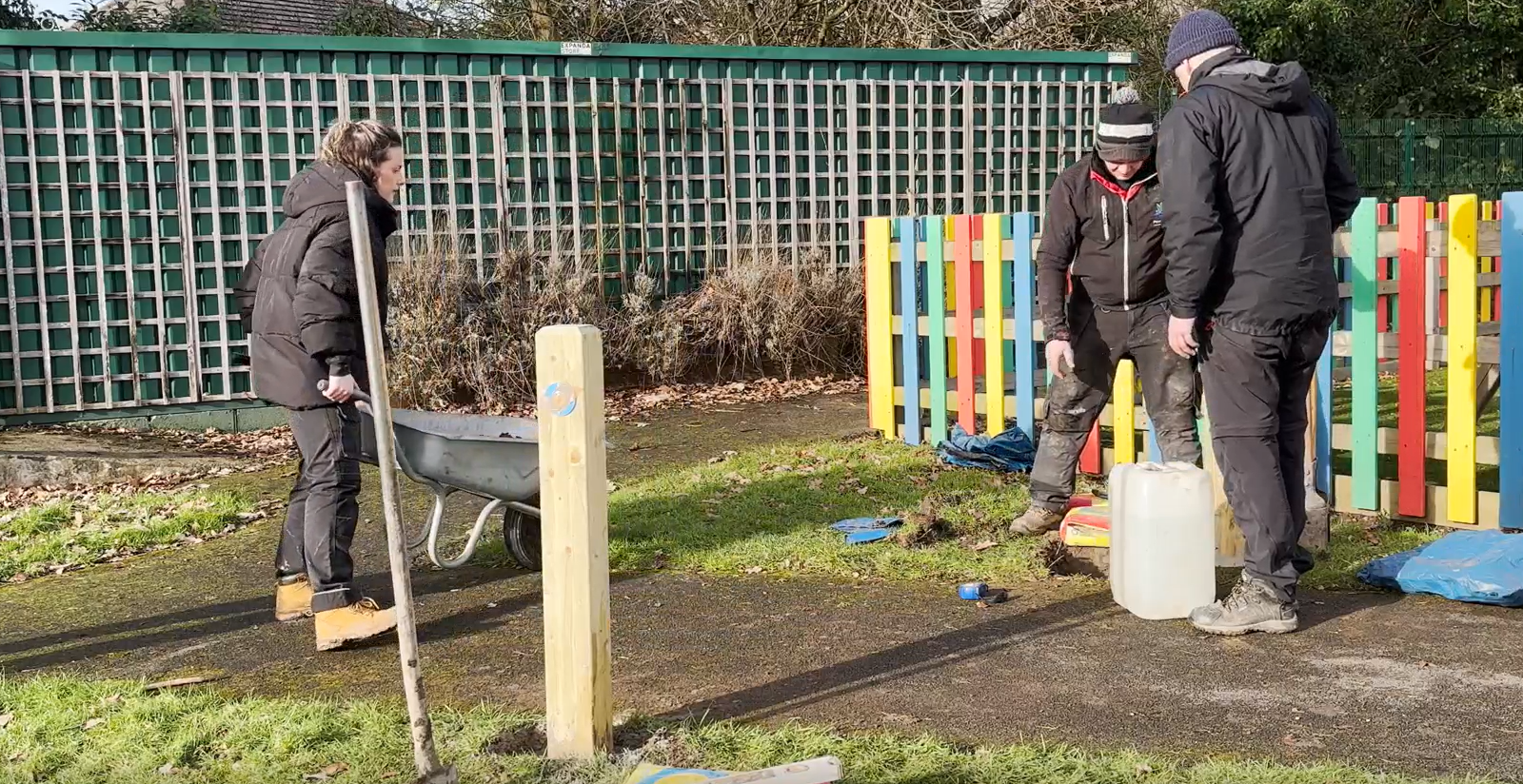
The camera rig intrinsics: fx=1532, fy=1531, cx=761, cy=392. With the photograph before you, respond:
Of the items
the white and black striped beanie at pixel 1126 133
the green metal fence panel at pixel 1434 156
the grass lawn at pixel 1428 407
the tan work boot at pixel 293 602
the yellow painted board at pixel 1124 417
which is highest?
the green metal fence panel at pixel 1434 156

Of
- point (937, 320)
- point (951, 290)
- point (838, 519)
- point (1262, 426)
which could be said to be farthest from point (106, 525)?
point (1262, 426)

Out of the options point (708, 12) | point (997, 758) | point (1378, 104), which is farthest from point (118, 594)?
point (1378, 104)

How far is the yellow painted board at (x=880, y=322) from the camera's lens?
8.98 meters

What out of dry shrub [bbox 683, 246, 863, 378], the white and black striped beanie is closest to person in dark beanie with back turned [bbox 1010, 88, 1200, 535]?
the white and black striped beanie

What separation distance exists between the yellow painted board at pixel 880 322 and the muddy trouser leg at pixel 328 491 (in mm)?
4252

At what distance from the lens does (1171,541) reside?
5.10 metres

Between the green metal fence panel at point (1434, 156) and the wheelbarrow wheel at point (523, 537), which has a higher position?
the green metal fence panel at point (1434, 156)

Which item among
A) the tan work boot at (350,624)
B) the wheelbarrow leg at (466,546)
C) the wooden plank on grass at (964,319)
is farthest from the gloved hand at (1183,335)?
the wooden plank on grass at (964,319)

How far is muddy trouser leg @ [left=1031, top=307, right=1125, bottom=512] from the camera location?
6.27m

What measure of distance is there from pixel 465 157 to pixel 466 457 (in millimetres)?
6005

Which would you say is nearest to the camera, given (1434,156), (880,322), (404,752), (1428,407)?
(404,752)

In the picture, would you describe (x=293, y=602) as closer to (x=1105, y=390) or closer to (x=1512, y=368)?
(x=1105, y=390)

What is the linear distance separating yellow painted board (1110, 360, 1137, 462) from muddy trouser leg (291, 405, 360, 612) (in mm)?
3842

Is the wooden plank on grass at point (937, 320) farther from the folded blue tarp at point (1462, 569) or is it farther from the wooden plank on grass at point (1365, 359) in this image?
the folded blue tarp at point (1462, 569)
